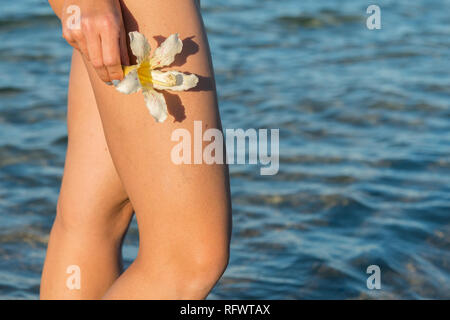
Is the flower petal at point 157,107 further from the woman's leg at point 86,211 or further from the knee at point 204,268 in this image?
the woman's leg at point 86,211

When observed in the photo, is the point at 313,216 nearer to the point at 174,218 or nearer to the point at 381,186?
the point at 381,186

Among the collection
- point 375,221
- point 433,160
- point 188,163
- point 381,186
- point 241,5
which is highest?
point 241,5

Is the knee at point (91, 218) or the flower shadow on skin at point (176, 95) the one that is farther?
the knee at point (91, 218)

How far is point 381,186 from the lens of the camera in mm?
3957

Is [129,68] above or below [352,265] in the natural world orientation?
below

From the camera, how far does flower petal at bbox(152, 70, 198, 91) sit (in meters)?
1.59

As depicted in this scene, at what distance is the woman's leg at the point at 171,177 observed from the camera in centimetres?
161

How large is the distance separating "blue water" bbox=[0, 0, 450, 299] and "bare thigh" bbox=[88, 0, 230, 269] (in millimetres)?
1477

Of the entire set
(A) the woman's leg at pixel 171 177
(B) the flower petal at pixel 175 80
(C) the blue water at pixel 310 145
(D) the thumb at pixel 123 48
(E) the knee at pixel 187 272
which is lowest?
(E) the knee at pixel 187 272

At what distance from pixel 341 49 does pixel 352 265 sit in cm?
334

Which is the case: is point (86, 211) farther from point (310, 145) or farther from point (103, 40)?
point (310, 145)

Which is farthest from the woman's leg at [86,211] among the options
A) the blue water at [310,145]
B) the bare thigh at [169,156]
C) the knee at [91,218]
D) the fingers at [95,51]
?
the blue water at [310,145]

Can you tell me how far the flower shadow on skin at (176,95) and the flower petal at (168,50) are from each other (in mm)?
28
